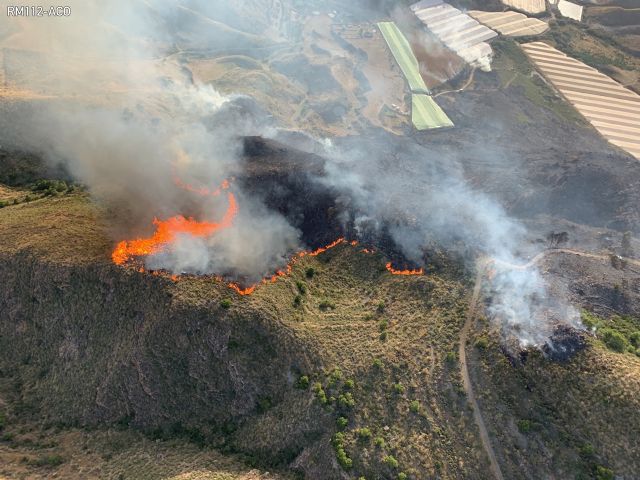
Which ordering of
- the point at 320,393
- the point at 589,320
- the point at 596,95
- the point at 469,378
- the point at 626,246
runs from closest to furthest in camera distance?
the point at 320,393, the point at 469,378, the point at 589,320, the point at 626,246, the point at 596,95

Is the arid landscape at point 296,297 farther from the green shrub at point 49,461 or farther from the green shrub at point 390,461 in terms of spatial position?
the green shrub at point 49,461

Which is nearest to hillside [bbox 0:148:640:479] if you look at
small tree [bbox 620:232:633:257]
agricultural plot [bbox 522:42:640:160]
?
A: small tree [bbox 620:232:633:257]

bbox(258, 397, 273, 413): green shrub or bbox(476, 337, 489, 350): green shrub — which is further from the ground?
bbox(476, 337, 489, 350): green shrub

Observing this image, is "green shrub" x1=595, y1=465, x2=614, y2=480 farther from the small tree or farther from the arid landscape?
the small tree

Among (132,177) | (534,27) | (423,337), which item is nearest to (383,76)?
(534,27)

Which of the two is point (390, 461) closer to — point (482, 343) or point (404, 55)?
point (482, 343)

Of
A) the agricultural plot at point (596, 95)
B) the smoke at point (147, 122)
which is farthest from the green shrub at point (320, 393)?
the agricultural plot at point (596, 95)

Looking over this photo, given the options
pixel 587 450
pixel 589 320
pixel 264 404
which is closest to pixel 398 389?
pixel 264 404
